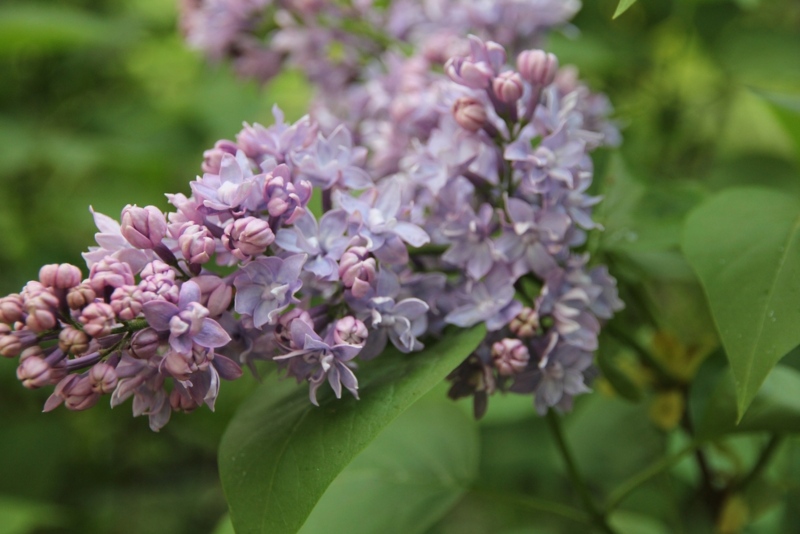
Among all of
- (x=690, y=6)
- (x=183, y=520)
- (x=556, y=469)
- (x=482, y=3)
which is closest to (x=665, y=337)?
(x=482, y=3)

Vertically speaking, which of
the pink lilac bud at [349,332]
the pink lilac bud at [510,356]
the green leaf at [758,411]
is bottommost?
the green leaf at [758,411]

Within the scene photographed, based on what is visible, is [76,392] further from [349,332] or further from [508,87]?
[508,87]

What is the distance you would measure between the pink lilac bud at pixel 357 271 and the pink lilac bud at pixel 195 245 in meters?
0.11

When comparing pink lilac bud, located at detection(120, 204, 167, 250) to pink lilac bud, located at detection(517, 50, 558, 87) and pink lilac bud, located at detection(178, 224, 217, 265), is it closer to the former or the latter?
pink lilac bud, located at detection(178, 224, 217, 265)

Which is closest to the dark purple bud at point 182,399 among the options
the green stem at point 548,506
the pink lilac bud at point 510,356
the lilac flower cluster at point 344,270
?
the lilac flower cluster at point 344,270

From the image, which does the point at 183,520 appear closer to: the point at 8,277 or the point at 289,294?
the point at 8,277

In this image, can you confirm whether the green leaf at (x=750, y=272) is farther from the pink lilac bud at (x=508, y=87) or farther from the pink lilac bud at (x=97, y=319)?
the pink lilac bud at (x=97, y=319)

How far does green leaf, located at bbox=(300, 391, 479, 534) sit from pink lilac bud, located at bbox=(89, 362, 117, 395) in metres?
0.46

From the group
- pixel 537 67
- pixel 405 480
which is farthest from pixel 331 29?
pixel 405 480

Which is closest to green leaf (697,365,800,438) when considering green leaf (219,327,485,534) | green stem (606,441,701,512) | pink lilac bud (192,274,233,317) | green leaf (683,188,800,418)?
green stem (606,441,701,512)

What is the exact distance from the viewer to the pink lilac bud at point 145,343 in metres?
0.62

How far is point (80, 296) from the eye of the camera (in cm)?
60

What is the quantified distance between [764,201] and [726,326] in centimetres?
20

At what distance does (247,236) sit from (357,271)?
0.10 metres
